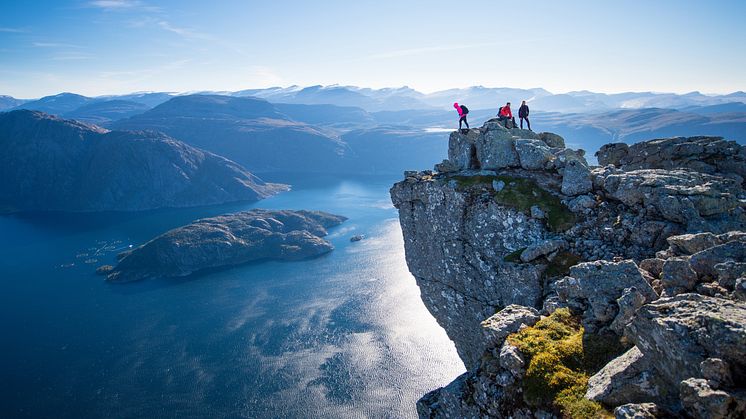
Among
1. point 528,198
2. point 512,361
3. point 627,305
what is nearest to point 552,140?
point 528,198

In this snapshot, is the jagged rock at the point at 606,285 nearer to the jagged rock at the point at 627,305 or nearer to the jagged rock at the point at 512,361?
the jagged rock at the point at 627,305

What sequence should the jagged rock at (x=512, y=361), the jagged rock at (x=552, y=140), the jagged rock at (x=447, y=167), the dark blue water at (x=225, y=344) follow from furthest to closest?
the dark blue water at (x=225, y=344) → the jagged rock at (x=447, y=167) → the jagged rock at (x=552, y=140) → the jagged rock at (x=512, y=361)

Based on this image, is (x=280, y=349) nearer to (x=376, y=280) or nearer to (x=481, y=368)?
(x=376, y=280)

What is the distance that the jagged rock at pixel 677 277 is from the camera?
13344 mm

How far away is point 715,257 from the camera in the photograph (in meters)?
13.7

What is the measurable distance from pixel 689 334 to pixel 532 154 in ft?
65.4

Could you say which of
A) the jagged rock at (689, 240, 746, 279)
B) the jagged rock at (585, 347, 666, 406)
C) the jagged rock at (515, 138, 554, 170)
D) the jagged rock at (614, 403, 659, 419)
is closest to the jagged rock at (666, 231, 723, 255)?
the jagged rock at (689, 240, 746, 279)

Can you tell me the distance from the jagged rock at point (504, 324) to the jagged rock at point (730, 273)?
6.07 metres

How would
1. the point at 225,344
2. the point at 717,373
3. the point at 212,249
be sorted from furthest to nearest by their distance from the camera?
the point at 212,249
the point at 225,344
the point at 717,373

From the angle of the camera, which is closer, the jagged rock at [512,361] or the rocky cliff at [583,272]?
the rocky cliff at [583,272]

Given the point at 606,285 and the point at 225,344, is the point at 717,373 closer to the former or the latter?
the point at 606,285

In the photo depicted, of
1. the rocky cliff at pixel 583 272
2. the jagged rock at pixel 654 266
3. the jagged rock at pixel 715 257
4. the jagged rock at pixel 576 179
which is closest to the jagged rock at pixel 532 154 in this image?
the rocky cliff at pixel 583 272

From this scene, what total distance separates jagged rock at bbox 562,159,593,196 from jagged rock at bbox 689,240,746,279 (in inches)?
424

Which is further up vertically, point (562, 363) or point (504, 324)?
point (504, 324)
